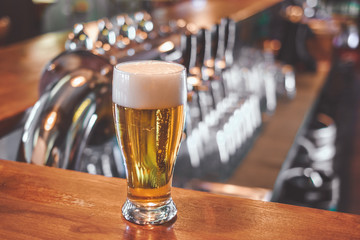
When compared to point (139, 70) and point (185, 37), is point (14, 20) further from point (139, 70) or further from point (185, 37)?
point (139, 70)

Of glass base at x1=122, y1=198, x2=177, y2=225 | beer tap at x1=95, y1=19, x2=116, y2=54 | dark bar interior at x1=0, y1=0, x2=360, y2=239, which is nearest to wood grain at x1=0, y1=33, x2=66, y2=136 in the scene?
dark bar interior at x1=0, y1=0, x2=360, y2=239

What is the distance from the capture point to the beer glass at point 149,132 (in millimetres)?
696

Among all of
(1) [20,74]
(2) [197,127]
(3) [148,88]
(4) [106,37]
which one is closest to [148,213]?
(3) [148,88]

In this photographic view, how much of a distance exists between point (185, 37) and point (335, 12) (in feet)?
30.8

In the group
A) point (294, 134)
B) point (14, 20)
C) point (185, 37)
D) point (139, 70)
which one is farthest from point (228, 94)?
point (14, 20)

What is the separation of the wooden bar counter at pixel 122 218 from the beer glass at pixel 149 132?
0.09ft

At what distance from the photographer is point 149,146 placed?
0.71 meters

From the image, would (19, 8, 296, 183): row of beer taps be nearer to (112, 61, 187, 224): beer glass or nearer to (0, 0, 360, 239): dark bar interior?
(0, 0, 360, 239): dark bar interior

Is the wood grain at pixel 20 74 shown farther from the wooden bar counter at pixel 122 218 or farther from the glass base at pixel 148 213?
the glass base at pixel 148 213

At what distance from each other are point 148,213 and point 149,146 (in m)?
0.10

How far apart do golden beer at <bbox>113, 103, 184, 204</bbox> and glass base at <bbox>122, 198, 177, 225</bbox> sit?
0.4 inches

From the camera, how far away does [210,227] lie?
2.16ft

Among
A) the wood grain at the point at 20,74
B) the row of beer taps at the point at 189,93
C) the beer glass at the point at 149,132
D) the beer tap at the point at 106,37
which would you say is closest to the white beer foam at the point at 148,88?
the beer glass at the point at 149,132

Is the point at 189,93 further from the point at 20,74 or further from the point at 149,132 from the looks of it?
the point at 149,132
